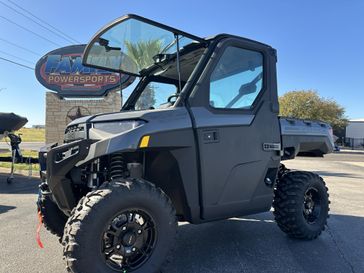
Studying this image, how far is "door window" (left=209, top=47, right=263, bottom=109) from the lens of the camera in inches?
149

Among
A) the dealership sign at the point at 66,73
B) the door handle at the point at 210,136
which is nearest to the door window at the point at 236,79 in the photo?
the door handle at the point at 210,136

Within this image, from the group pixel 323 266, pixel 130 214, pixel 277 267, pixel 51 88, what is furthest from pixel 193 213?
pixel 51 88

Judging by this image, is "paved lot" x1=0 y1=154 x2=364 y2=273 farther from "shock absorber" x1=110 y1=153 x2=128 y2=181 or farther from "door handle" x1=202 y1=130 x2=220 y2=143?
"door handle" x1=202 y1=130 x2=220 y2=143

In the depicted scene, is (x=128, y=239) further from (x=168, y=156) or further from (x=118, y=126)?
(x=118, y=126)

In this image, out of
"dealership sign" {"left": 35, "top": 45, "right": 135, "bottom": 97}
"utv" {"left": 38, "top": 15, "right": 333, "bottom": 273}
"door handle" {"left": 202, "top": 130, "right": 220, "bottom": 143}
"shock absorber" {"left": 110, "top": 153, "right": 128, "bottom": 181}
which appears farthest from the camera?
"dealership sign" {"left": 35, "top": 45, "right": 135, "bottom": 97}

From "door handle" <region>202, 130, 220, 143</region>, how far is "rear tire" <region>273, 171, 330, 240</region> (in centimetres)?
159

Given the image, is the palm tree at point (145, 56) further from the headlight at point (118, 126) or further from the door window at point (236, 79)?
the headlight at point (118, 126)

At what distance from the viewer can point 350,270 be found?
11.9 feet

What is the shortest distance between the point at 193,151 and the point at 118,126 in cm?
77

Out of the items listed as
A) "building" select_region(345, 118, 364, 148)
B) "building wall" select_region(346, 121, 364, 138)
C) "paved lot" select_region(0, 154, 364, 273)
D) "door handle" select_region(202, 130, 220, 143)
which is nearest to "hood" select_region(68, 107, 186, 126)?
"door handle" select_region(202, 130, 220, 143)

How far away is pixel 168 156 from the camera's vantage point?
3.52m

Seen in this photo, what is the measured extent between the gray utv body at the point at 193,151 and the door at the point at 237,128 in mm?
11

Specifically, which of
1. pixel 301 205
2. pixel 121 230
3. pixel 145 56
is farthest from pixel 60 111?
pixel 121 230

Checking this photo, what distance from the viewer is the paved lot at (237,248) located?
12.1ft
